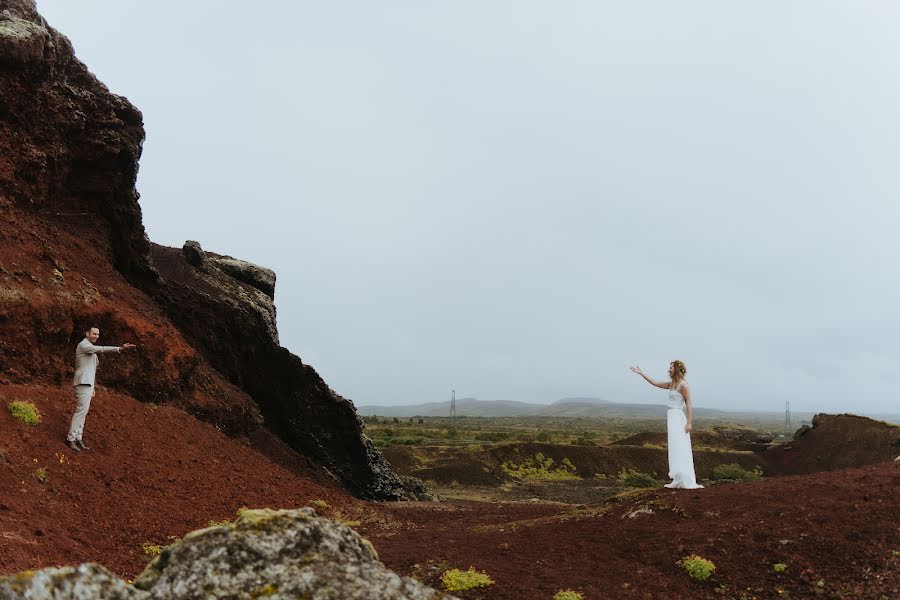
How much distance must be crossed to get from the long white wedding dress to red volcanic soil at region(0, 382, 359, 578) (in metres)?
10.3

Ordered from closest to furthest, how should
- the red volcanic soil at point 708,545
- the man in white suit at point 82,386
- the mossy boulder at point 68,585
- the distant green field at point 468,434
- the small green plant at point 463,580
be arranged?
the mossy boulder at point 68,585 < the red volcanic soil at point 708,545 < the small green plant at point 463,580 < the man in white suit at point 82,386 < the distant green field at point 468,434

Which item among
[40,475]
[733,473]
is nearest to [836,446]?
[733,473]

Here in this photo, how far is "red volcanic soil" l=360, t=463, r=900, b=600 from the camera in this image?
9.20 meters

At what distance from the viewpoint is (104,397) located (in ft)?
50.3

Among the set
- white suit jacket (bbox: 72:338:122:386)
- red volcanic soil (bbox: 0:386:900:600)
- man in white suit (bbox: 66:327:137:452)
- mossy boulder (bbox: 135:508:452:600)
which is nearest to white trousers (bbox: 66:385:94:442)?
man in white suit (bbox: 66:327:137:452)

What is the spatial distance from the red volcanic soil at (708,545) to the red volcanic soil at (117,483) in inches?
173

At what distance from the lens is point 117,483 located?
40.1ft

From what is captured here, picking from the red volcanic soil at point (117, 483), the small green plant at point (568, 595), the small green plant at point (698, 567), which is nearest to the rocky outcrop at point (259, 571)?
the red volcanic soil at point (117, 483)

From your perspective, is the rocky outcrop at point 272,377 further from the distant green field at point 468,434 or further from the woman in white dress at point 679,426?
the distant green field at point 468,434

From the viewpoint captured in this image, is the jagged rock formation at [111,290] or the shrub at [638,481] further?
the shrub at [638,481]

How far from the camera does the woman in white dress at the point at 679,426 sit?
13.7 meters

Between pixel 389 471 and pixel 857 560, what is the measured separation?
734 inches

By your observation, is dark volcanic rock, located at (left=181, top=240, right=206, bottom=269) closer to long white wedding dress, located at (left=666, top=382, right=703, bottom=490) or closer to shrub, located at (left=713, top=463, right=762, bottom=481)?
long white wedding dress, located at (left=666, top=382, right=703, bottom=490)

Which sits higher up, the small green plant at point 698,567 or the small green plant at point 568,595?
the small green plant at point 698,567
